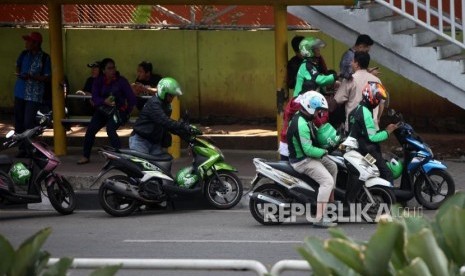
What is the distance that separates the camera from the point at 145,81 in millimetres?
17422

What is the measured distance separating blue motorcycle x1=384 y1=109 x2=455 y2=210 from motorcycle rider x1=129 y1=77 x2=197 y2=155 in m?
2.30

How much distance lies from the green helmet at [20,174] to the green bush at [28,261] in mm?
8663

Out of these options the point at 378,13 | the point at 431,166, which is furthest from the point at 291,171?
the point at 378,13

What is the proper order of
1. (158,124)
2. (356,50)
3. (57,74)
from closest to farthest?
(158,124)
(356,50)
(57,74)

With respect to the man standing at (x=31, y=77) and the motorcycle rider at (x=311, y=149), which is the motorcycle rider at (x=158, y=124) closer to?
the motorcycle rider at (x=311, y=149)

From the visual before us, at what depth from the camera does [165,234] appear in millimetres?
11820

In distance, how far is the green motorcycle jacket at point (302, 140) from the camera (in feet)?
39.0

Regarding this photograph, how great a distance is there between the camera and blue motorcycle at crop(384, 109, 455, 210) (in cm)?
1284

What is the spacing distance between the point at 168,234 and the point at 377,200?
218cm

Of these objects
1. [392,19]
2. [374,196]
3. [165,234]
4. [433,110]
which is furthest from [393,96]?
[165,234]

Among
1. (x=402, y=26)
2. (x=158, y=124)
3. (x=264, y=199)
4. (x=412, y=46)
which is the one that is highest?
(x=402, y=26)

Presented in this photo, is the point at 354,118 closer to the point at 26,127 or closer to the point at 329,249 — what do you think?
the point at 26,127

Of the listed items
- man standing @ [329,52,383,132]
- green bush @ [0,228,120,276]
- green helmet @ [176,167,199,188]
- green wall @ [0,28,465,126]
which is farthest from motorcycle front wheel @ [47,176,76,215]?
green bush @ [0,228,120,276]

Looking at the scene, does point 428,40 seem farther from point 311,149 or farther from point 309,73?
point 311,149
